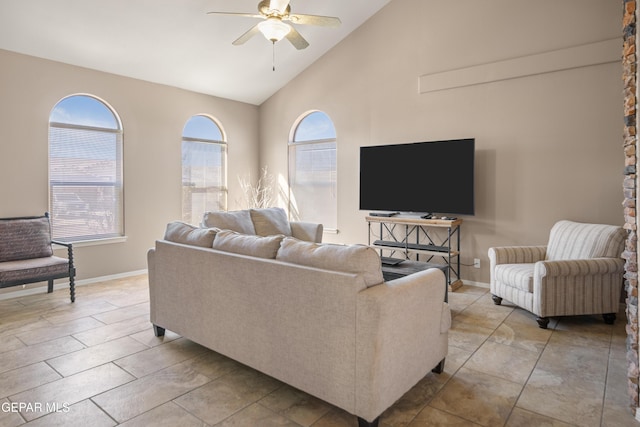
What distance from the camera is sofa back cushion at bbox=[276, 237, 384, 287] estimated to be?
6.44ft

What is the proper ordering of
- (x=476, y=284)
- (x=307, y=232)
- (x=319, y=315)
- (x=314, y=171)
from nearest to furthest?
(x=319, y=315) → (x=476, y=284) → (x=307, y=232) → (x=314, y=171)

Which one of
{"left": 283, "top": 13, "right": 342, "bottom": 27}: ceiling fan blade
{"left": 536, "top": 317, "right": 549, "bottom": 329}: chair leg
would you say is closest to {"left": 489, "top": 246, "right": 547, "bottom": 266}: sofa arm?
{"left": 536, "top": 317, "right": 549, "bottom": 329}: chair leg

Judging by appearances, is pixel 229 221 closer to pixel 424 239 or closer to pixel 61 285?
pixel 61 285

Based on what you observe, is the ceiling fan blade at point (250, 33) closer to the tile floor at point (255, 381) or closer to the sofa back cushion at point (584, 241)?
the tile floor at point (255, 381)

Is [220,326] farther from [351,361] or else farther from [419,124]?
[419,124]

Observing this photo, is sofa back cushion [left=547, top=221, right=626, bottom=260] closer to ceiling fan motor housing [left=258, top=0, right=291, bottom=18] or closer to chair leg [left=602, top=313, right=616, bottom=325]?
chair leg [left=602, top=313, right=616, bottom=325]

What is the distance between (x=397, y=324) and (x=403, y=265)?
1.87 metres

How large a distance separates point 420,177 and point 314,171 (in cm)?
206

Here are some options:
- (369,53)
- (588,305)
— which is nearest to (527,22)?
(369,53)

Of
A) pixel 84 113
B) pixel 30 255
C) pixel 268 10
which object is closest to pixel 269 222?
pixel 268 10

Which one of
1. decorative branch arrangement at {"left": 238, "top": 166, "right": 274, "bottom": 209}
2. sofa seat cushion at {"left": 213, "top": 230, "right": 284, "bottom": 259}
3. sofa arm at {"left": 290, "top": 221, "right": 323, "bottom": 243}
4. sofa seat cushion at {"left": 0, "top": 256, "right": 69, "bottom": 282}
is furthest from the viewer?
decorative branch arrangement at {"left": 238, "top": 166, "right": 274, "bottom": 209}

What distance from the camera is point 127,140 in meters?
5.25

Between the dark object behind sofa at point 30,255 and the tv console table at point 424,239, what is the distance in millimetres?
3620

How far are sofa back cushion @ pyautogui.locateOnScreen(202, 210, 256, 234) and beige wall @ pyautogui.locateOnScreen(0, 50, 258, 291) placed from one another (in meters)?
1.78
